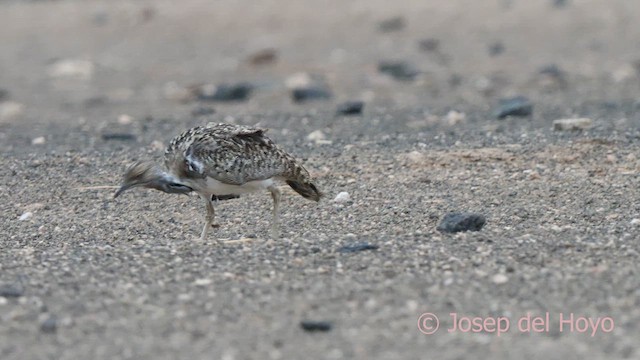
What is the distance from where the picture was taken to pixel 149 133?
541 inches

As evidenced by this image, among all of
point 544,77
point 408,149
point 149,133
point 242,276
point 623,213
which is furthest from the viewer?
point 544,77

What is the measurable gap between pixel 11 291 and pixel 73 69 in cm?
1428

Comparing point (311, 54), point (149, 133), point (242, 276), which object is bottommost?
point (242, 276)

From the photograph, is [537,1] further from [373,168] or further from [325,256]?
[325,256]

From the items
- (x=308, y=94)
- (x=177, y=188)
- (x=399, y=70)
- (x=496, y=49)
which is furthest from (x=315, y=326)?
(x=496, y=49)

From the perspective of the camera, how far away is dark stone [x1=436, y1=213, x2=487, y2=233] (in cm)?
835

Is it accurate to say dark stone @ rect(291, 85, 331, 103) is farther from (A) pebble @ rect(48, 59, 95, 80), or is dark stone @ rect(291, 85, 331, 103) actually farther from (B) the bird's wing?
(B) the bird's wing

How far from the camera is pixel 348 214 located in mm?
9445

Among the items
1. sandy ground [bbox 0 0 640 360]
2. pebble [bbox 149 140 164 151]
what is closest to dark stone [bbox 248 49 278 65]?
sandy ground [bbox 0 0 640 360]

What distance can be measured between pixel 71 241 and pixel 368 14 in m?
15.0

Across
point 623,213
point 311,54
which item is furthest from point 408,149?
point 311,54

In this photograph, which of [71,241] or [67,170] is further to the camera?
[67,170]

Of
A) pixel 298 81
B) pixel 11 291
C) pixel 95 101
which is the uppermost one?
pixel 298 81

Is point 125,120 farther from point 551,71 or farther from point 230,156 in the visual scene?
point 230,156
